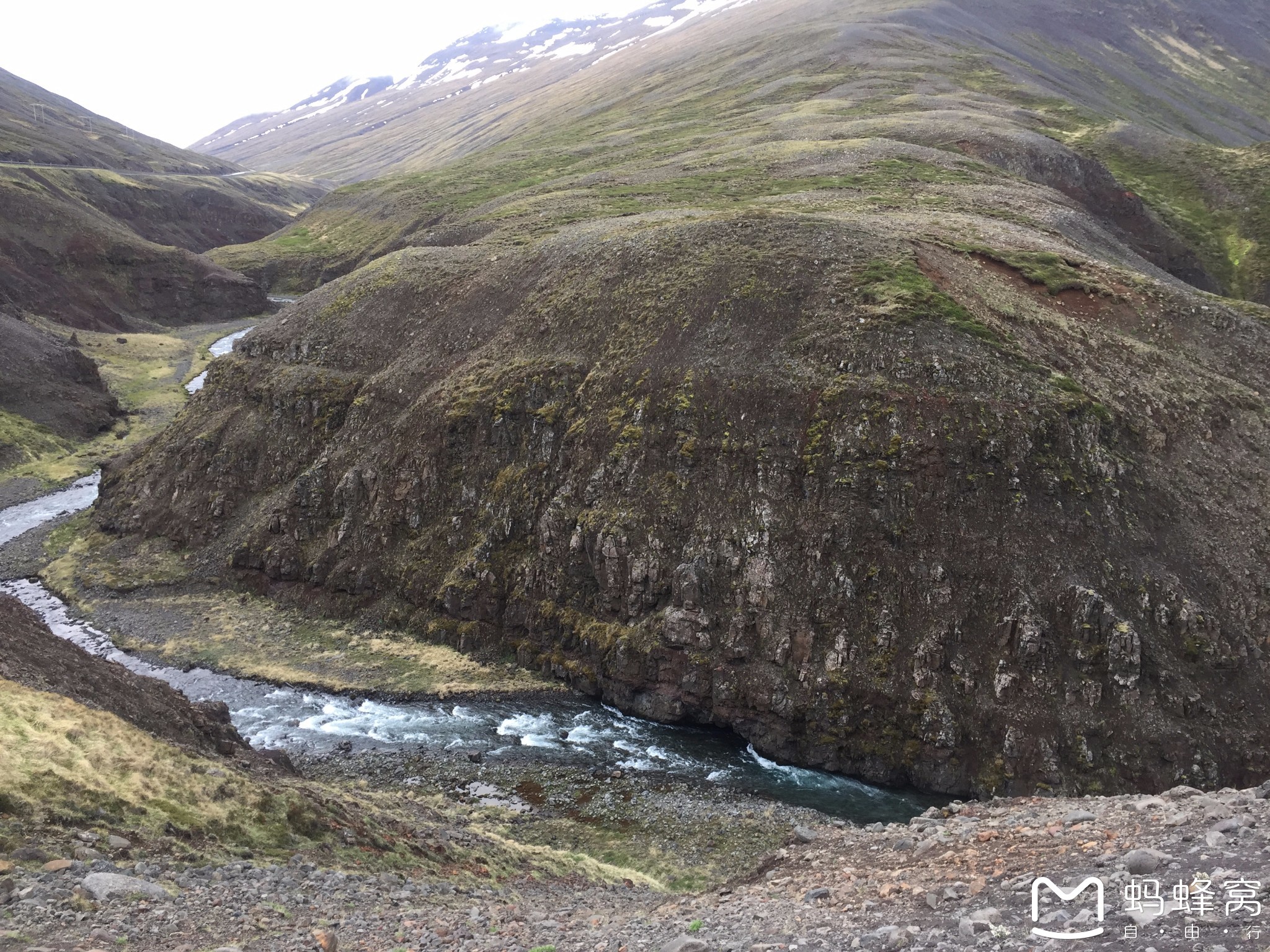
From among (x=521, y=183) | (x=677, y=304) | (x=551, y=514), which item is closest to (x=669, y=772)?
(x=551, y=514)

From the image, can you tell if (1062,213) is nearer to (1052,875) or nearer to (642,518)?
(642,518)

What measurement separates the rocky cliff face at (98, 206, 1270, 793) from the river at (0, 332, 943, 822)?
1469mm

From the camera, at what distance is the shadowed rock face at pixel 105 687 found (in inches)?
1088

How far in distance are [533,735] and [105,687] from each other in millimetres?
19245

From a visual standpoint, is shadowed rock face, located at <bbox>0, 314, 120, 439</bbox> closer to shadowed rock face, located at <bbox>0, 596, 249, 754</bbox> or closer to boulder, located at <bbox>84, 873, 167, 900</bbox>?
shadowed rock face, located at <bbox>0, 596, 249, 754</bbox>

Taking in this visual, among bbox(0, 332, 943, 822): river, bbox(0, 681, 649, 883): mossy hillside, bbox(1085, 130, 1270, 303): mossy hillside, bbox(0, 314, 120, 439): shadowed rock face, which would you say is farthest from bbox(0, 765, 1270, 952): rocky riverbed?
bbox(1085, 130, 1270, 303): mossy hillside

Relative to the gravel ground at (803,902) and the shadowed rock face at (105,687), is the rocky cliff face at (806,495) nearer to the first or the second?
the gravel ground at (803,902)

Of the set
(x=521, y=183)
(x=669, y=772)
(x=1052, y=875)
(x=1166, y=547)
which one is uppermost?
(x=521, y=183)

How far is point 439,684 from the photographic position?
147ft

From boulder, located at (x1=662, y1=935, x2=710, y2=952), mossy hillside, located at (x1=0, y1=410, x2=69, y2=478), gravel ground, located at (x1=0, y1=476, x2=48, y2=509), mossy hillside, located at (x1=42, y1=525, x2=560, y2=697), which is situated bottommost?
mossy hillside, located at (x1=42, y1=525, x2=560, y2=697)

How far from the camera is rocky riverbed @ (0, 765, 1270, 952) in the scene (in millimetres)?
14117

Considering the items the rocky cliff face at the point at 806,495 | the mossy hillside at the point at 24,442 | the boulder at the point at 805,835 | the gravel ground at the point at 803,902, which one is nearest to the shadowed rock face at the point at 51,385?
the mossy hillside at the point at 24,442

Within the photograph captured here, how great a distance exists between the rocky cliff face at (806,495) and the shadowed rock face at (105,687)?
58.6 ft

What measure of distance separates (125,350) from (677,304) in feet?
335
